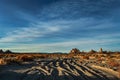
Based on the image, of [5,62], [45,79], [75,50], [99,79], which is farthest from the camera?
[75,50]

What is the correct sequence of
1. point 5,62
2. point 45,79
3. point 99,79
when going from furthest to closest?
point 5,62, point 99,79, point 45,79

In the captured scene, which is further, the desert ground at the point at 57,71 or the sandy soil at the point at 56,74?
the desert ground at the point at 57,71

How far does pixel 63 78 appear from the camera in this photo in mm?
16344

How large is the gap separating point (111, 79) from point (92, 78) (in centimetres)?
131

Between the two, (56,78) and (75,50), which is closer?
(56,78)

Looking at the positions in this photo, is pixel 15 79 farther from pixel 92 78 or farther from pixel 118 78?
pixel 118 78

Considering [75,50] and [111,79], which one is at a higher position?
[75,50]

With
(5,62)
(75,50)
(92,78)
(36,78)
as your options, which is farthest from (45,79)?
(75,50)

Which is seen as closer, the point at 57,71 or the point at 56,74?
the point at 56,74

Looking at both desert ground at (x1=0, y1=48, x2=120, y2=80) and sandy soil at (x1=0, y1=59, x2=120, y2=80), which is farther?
desert ground at (x1=0, y1=48, x2=120, y2=80)

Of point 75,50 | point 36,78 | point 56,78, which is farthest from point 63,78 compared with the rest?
point 75,50

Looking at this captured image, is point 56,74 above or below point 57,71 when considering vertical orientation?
below

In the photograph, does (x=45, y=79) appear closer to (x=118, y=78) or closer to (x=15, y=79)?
(x=15, y=79)

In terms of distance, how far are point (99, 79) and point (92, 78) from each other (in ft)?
1.58
